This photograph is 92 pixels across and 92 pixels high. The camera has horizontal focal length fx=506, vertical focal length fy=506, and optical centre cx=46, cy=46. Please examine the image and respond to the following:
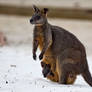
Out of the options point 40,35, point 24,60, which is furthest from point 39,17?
point 24,60

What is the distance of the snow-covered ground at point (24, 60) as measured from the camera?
7.19 metres

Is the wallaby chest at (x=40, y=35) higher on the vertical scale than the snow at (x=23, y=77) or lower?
higher

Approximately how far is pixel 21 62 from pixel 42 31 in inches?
78.5

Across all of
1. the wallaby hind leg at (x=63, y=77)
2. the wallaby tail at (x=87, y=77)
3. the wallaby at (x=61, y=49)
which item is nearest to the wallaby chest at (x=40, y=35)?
the wallaby at (x=61, y=49)

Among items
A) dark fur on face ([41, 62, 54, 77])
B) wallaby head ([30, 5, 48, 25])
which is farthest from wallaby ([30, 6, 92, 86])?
dark fur on face ([41, 62, 54, 77])

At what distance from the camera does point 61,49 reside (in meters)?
7.95

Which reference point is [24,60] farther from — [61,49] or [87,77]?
[87,77]

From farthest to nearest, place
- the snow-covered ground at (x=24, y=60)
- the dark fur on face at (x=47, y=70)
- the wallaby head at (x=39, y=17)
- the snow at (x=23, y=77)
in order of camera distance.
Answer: the dark fur on face at (x=47, y=70)
the wallaby head at (x=39, y=17)
the snow-covered ground at (x=24, y=60)
the snow at (x=23, y=77)

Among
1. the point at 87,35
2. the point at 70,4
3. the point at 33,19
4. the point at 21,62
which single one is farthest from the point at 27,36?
the point at 33,19

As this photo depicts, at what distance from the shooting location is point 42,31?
8.02m

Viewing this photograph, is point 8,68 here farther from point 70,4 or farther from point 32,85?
point 70,4

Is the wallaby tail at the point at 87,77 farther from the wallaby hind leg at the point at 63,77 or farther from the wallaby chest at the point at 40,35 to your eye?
the wallaby chest at the point at 40,35

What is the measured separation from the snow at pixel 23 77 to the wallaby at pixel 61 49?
0.22 metres

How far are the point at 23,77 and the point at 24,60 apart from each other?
193cm
